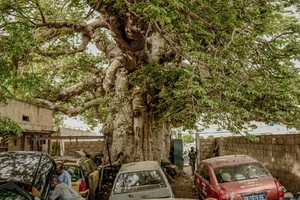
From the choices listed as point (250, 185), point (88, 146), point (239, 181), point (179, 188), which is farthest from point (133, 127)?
point (88, 146)

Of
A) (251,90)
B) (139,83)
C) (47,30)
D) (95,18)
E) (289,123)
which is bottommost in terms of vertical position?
(289,123)

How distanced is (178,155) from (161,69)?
11.7 metres

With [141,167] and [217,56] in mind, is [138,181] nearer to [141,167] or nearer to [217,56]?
[141,167]

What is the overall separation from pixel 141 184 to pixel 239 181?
2426 mm

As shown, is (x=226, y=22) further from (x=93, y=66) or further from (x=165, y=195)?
(x=93, y=66)

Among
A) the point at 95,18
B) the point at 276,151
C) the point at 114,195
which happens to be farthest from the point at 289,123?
the point at 95,18

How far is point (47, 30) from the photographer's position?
1377 centimetres

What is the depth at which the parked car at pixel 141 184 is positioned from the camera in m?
7.07

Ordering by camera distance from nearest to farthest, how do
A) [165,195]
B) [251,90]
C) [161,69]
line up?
[165,195] → [251,90] → [161,69]

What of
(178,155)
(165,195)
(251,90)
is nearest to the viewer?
(165,195)

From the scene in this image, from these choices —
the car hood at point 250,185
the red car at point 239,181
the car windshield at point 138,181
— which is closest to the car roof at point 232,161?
the red car at point 239,181

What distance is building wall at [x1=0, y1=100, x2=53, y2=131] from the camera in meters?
10.3

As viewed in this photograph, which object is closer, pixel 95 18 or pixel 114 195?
pixel 114 195

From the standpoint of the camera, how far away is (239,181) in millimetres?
7316
